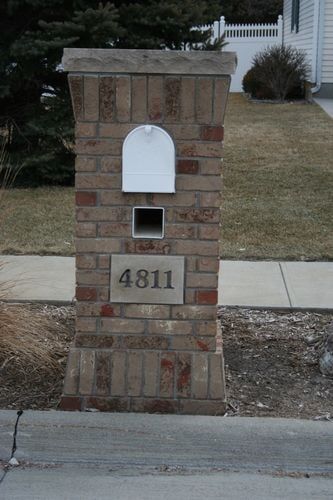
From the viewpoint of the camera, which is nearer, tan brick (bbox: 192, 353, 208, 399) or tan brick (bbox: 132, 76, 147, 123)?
tan brick (bbox: 132, 76, 147, 123)

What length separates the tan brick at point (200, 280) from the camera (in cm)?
354

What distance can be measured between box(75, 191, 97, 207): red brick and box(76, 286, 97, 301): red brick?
1.37 ft

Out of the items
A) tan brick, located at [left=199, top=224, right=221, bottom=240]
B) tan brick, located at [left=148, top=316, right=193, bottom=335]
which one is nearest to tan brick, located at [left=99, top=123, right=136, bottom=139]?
tan brick, located at [left=199, top=224, right=221, bottom=240]

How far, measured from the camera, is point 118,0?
914 cm

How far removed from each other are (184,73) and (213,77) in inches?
5.3

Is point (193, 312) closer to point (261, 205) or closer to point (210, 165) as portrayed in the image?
point (210, 165)

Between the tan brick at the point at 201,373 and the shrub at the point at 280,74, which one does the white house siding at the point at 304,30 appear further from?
the tan brick at the point at 201,373

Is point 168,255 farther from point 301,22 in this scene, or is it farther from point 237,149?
point 301,22

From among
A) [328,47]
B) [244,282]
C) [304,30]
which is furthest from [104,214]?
[304,30]

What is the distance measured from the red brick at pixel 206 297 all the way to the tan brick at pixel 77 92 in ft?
3.37

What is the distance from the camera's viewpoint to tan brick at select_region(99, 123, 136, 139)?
3.40 meters

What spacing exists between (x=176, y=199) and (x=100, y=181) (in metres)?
0.38

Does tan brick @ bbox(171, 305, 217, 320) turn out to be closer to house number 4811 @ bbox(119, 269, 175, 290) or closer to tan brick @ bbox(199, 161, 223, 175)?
house number 4811 @ bbox(119, 269, 175, 290)

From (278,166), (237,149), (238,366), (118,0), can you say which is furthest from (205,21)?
(238,366)
